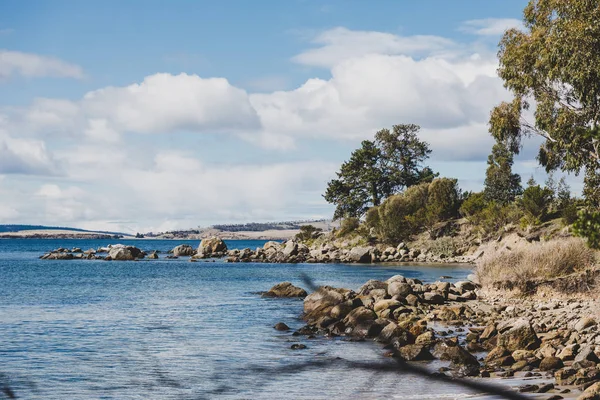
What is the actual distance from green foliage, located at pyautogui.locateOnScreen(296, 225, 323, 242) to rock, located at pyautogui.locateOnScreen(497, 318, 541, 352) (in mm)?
96604

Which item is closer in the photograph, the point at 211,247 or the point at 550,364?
the point at 550,364

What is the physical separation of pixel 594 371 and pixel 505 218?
66.4 metres

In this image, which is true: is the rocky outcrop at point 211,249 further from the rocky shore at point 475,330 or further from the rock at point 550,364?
the rock at point 550,364

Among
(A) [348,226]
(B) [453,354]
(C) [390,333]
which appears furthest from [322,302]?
(A) [348,226]

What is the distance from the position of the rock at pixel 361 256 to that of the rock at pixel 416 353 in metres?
62.8

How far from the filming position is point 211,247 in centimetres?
11162

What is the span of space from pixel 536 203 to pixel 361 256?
73.1 feet

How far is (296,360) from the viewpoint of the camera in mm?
22359

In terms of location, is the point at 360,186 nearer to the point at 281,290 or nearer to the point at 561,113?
the point at 281,290

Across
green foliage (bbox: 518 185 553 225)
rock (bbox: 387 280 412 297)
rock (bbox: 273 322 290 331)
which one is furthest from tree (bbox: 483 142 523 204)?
rock (bbox: 273 322 290 331)

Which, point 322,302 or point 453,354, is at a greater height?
point 322,302

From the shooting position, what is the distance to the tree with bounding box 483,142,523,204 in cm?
9006

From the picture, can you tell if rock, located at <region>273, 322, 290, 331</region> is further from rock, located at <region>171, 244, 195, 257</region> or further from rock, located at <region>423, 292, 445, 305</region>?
rock, located at <region>171, 244, 195, 257</region>

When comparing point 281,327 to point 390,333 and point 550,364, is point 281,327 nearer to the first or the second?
point 390,333
